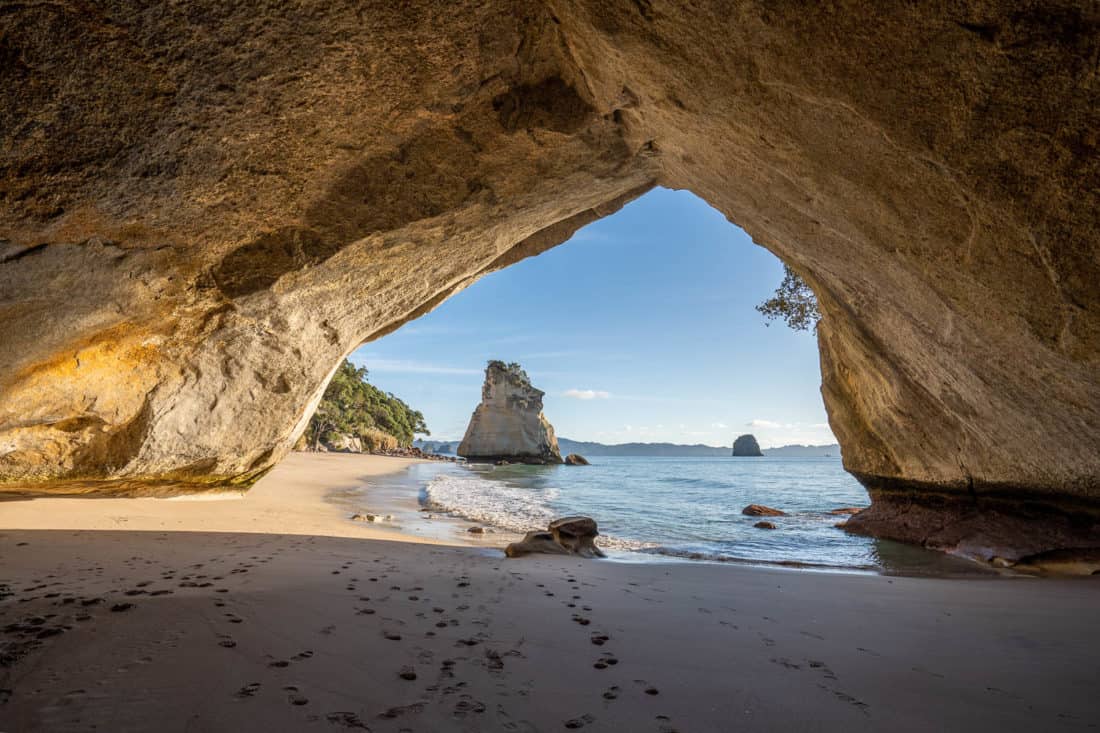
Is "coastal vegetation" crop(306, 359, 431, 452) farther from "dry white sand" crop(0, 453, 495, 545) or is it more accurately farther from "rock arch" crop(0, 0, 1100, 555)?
"rock arch" crop(0, 0, 1100, 555)

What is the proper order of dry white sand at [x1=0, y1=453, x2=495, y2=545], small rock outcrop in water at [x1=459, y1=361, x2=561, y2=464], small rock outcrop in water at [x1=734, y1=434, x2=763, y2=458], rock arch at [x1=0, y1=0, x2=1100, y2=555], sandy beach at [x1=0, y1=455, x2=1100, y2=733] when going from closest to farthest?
sandy beach at [x1=0, y1=455, x2=1100, y2=733]
rock arch at [x1=0, y1=0, x2=1100, y2=555]
dry white sand at [x1=0, y1=453, x2=495, y2=545]
small rock outcrop in water at [x1=459, y1=361, x2=561, y2=464]
small rock outcrop in water at [x1=734, y1=434, x2=763, y2=458]

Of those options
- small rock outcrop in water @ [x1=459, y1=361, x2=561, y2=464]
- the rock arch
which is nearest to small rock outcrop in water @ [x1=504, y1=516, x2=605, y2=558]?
the rock arch

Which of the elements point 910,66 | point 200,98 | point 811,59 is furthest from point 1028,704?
point 200,98

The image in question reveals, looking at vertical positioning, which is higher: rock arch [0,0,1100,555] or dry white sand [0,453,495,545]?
rock arch [0,0,1100,555]

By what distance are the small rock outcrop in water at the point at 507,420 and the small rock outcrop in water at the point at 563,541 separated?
4892cm

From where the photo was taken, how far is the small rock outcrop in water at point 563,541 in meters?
7.17

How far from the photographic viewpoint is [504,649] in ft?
9.75

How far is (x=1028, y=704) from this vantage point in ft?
7.94

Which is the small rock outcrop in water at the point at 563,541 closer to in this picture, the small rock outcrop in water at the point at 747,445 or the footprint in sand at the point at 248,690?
the footprint in sand at the point at 248,690

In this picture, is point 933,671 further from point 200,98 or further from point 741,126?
point 200,98

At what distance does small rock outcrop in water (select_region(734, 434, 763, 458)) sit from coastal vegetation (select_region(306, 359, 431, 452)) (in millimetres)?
85403

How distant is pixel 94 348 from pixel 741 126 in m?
6.57

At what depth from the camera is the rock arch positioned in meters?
2.75

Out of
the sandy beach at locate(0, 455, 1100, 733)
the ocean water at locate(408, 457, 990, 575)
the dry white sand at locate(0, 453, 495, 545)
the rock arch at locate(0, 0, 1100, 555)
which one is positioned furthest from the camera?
the ocean water at locate(408, 457, 990, 575)
